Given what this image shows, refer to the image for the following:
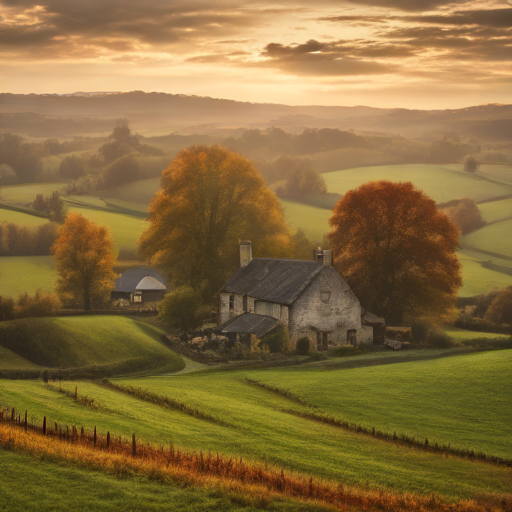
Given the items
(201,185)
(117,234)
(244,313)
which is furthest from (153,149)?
(244,313)

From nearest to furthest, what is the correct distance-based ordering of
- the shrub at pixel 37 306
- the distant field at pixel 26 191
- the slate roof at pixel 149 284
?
the shrub at pixel 37 306 < the slate roof at pixel 149 284 < the distant field at pixel 26 191

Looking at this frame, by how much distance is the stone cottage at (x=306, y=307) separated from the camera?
58.7 meters

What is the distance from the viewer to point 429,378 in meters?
45.3

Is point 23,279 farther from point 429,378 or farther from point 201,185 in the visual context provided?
point 429,378

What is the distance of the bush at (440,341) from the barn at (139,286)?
3903cm

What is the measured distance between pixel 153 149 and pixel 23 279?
9277cm

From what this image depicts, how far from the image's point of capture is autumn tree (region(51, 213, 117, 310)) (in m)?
74.9

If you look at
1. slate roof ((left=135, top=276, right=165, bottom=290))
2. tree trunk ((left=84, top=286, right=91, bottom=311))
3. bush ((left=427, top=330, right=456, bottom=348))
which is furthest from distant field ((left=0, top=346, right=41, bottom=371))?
slate roof ((left=135, top=276, right=165, bottom=290))

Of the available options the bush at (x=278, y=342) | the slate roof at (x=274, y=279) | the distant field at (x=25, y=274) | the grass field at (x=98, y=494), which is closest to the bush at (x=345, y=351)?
the bush at (x=278, y=342)

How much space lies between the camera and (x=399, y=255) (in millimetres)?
67500

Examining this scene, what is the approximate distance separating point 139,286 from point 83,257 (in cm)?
1500

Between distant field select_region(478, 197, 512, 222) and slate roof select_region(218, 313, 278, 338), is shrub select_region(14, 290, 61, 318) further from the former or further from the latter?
distant field select_region(478, 197, 512, 222)

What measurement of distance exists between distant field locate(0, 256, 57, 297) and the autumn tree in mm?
12057

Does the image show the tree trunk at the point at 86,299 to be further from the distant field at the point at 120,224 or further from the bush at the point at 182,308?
the distant field at the point at 120,224
